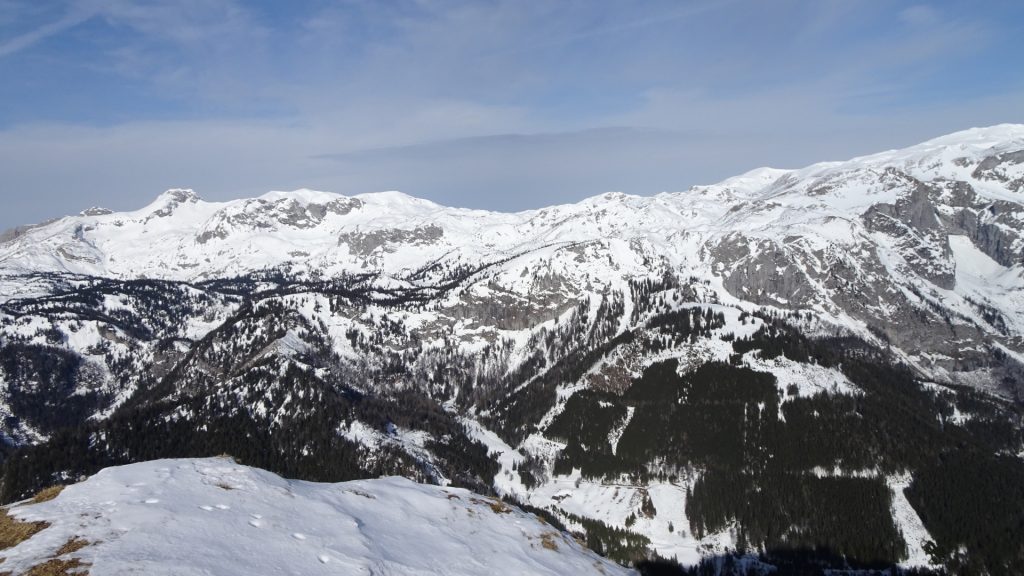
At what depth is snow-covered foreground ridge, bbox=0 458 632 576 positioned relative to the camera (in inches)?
1033

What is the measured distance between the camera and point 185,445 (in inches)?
6777

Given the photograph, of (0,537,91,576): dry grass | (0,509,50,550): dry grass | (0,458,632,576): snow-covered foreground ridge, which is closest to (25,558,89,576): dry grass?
(0,537,91,576): dry grass

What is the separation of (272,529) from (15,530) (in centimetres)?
969

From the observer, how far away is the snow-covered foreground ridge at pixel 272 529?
1033 inches

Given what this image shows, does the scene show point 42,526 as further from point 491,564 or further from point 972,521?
point 972,521

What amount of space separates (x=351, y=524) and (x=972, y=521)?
6156 inches

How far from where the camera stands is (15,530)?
27.0 meters

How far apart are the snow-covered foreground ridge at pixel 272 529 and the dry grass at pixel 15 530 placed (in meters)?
0.39

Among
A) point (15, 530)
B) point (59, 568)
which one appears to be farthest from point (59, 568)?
point (15, 530)

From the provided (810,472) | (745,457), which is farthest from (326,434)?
(810,472)

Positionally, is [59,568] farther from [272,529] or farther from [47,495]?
[47,495]

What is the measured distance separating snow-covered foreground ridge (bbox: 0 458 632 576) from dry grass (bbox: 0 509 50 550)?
39 centimetres

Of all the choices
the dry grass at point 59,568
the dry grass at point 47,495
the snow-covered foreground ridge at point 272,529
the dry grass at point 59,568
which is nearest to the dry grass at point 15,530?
the snow-covered foreground ridge at point 272,529

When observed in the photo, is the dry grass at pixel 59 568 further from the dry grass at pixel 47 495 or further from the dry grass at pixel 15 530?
the dry grass at pixel 47 495
